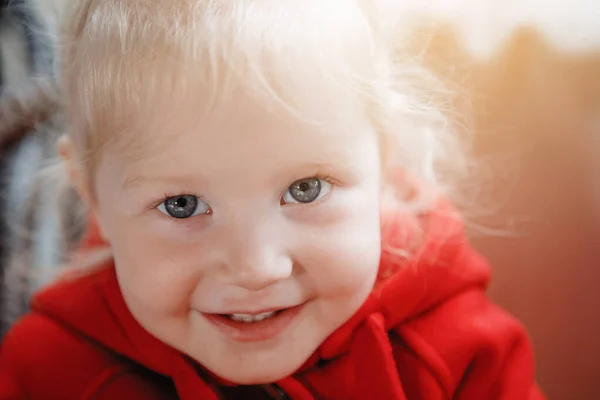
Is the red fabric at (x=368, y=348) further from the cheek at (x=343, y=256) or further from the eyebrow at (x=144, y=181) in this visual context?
the eyebrow at (x=144, y=181)

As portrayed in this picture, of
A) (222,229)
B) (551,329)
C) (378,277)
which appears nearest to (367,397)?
(378,277)

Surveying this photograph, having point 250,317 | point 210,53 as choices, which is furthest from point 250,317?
point 210,53

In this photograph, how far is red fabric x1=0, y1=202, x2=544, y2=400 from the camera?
0.66m

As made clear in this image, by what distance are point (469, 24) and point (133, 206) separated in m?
0.51

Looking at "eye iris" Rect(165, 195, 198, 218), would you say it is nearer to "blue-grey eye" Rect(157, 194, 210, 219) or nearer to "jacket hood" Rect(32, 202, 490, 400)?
"blue-grey eye" Rect(157, 194, 210, 219)

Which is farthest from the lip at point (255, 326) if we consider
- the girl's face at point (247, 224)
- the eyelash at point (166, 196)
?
the eyelash at point (166, 196)

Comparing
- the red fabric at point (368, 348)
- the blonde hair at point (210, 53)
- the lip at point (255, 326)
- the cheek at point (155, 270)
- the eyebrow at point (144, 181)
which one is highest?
the blonde hair at point (210, 53)

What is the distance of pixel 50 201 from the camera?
0.94 meters

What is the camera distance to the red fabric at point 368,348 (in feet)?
2.16

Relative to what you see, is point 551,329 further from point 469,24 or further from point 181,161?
point 181,161

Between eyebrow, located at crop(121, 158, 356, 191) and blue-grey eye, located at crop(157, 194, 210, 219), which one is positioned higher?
eyebrow, located at crop(121, 158, 356, 191)

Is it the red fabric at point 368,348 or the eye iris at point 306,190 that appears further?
the red fabric at point 368,348

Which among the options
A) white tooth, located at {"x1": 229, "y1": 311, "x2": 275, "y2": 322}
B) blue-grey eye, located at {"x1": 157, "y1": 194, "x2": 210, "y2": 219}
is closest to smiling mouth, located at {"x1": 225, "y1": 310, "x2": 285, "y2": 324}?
white tooth, located at {"x1": 229, "y1": 311, "x2": 275, "y2": 322}

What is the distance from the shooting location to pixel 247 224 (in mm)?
524
